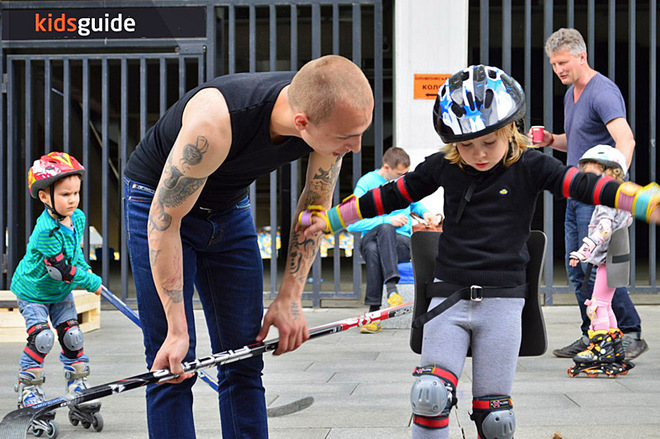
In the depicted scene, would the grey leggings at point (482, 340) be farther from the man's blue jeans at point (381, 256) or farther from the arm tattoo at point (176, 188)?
the man's blue jeans at point (381, 256)

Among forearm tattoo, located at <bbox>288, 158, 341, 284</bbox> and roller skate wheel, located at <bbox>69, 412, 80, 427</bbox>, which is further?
roller skate wheel, located at <bbox>69, 412, 80, 427</bbox>

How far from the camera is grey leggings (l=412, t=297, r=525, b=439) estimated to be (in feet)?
9.11

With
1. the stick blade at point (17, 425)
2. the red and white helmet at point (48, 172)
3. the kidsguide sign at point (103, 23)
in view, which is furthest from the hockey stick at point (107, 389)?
the kidsguide sign at point (103, 23)

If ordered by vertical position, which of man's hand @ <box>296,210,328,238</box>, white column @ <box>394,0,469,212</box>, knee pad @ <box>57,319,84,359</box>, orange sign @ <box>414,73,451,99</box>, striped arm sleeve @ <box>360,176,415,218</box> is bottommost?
knee pad @ <box>57,319,84,359</box>

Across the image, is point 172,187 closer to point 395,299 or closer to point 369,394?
point 369,394

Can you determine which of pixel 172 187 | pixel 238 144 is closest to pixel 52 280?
pixel 172 187

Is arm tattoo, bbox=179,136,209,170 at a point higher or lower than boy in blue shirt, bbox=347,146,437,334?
higher

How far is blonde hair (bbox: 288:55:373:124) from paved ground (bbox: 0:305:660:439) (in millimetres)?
1701

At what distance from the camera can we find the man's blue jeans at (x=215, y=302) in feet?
8.63

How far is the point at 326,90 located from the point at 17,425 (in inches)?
51.9

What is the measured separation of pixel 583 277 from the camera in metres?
5.18

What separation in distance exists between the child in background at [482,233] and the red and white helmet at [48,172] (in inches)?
65.9

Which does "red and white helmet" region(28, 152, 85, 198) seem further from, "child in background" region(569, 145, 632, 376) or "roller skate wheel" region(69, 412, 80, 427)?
"child in background" region(569, 145, 632, 376)

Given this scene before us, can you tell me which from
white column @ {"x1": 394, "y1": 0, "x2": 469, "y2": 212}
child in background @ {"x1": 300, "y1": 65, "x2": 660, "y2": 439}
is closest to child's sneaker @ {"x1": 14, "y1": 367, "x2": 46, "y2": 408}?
child in background @ {"x1": 300, "y1": 65, "x2": 660, "y2": 439}
